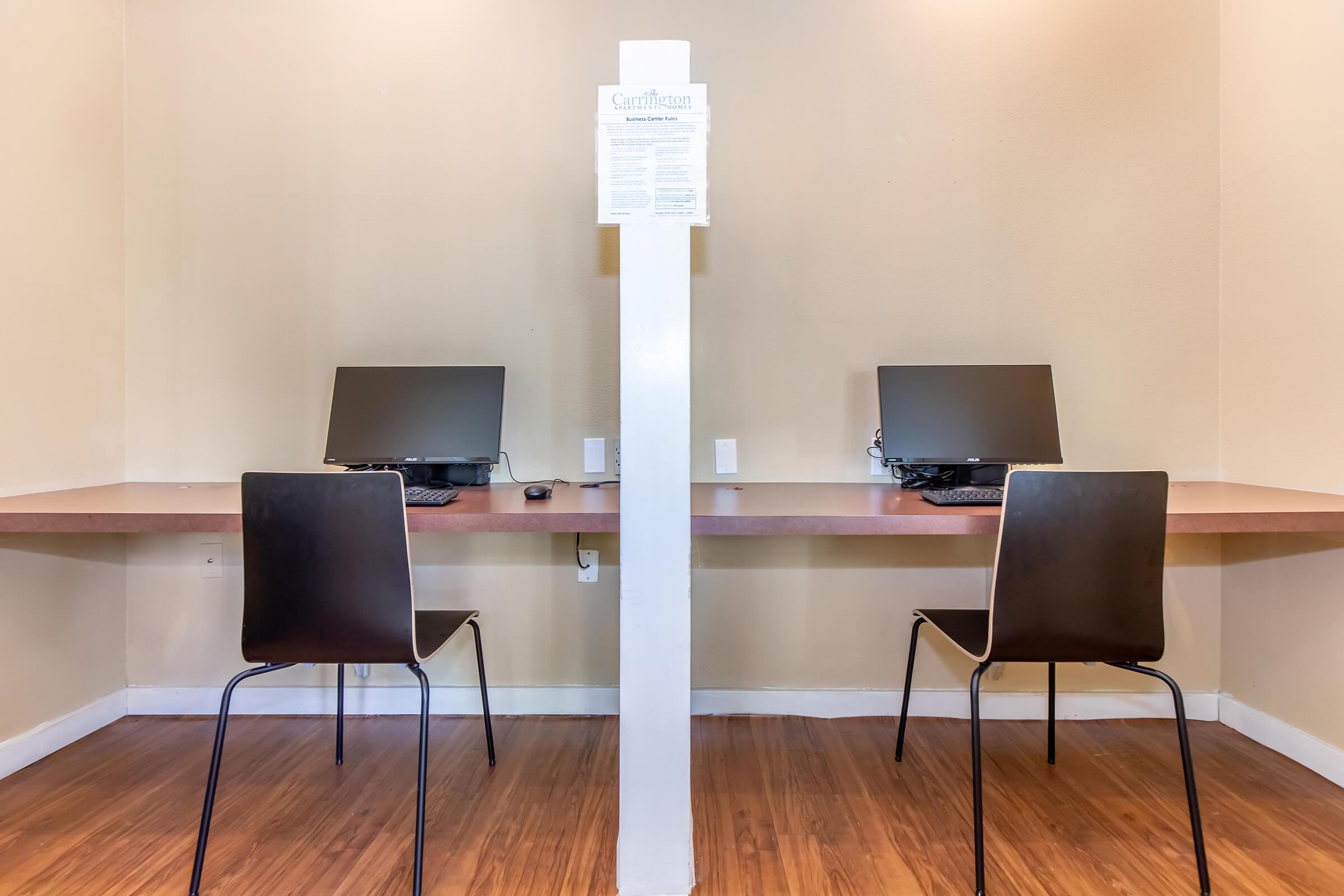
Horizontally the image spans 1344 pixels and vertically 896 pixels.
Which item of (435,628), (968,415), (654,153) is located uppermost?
(654,153)

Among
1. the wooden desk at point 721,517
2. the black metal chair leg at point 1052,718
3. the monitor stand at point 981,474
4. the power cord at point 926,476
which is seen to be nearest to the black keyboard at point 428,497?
the wooden desk at point 721,517

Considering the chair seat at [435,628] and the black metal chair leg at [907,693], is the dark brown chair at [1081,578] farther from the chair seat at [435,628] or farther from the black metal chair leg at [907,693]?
the chair seat at [435,628]

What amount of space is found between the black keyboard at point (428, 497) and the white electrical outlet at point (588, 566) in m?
A: 0.55

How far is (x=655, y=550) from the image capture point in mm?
1159

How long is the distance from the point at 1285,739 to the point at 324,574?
2792mm

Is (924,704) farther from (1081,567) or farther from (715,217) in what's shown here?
(715,217)

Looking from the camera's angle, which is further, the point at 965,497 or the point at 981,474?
the point at 981,474

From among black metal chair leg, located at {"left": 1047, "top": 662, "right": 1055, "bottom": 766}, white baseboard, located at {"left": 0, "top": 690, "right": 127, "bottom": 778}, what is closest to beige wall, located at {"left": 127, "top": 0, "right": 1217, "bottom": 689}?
white baseboard, located at {"left": 0, "top": 690, "right": 127, "bottom": 778}

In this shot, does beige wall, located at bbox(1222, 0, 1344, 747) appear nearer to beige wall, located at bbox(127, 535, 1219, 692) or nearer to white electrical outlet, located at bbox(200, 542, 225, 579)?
beige wall, located at bbox(127, 535, 1219, 692)

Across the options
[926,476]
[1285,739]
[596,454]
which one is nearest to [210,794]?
[596,454]

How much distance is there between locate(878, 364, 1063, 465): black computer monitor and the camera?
1824mm

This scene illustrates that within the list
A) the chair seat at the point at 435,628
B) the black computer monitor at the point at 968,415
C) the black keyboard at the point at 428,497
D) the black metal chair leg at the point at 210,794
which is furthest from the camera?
the black computer monitor at the point at 968,415

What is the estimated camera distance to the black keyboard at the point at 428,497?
1546mm

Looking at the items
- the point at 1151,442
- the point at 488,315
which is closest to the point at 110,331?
the point at 488,315
